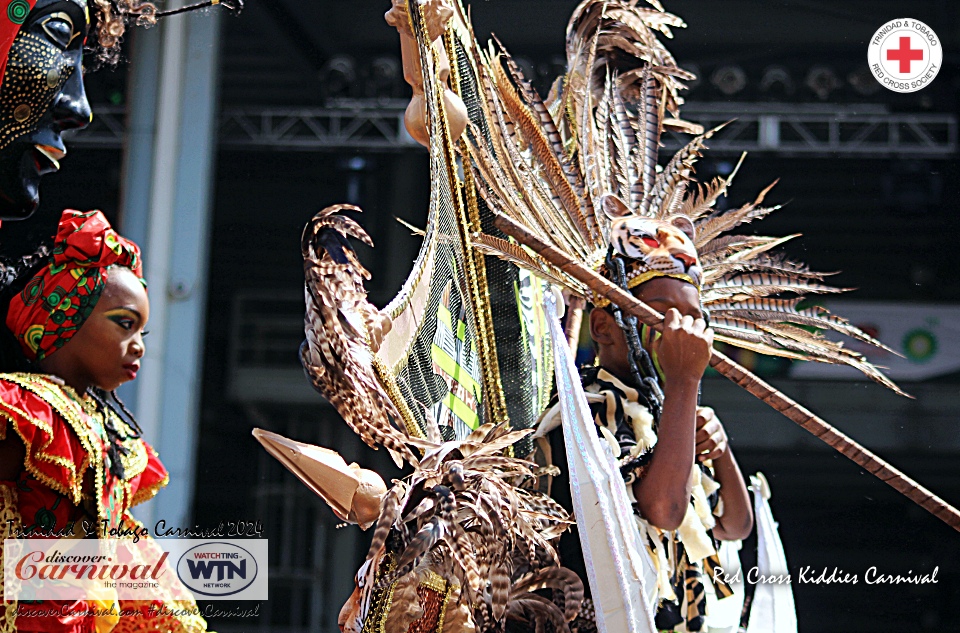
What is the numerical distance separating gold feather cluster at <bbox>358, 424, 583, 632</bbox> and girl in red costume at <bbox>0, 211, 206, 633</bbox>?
42cm

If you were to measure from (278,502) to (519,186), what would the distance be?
3264 mm

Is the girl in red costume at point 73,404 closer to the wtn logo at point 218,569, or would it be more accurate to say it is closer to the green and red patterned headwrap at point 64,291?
the green and red patterned headwrap at point 64,291

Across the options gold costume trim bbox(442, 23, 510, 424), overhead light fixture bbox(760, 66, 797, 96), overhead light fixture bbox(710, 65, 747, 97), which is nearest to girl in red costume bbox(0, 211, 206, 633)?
gold costume trim bbox(442, 23, 510, 424)

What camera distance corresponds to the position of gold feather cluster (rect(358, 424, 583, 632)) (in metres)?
1.77

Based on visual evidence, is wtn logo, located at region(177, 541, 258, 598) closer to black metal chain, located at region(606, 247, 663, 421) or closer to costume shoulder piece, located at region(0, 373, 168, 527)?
costume shoulder piece, located at region(0, 373, 168, 527)

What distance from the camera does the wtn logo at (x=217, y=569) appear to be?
2.18 m

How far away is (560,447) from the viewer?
6.73 feet

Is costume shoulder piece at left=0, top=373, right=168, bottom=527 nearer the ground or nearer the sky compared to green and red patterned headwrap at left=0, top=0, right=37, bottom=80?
nearer the ground

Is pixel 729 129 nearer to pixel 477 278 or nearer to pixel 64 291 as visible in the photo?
pixel 477 278

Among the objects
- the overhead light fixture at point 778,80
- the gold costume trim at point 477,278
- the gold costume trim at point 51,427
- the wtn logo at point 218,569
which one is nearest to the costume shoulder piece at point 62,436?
the gold costume trim at point 51,427

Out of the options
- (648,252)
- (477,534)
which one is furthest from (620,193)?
(477,534)

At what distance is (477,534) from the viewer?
1.80 m

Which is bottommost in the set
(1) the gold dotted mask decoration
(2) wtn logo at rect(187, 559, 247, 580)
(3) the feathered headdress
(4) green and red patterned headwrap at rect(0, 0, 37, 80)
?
(2) wtn logo at rect(187, 559, 247, 580)

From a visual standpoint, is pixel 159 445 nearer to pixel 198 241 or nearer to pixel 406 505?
pixel 198 241
